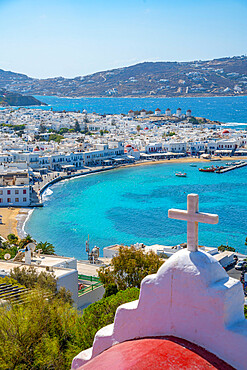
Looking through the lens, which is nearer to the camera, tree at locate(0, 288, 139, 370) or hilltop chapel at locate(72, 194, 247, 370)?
hilltop chapel at locate(72, 194, 247, 370)

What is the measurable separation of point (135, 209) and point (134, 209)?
0.08 metres

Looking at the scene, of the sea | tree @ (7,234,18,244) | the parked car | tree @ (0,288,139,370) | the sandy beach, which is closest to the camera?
tree @ (0,288,139,370)

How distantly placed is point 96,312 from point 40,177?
4687 cm

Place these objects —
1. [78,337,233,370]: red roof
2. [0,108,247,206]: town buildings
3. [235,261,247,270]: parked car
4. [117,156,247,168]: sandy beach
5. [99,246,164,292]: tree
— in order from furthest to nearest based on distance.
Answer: [117,156,247,168]: sandy beach < [0,108,247,206]: town buildings < [235,261,247,270]: parked car < [99,246,164,292]: tree < [78,337,233,370]: red roof

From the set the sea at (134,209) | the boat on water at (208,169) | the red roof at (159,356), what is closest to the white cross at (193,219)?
the red roof at (159,356)

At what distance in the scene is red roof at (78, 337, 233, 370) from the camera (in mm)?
4742

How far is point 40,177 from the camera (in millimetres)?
56688

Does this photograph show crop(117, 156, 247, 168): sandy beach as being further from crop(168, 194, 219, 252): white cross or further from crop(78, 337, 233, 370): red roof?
crop(78, 337, 233, 370): red roof

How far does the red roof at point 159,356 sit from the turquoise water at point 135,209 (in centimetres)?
2382

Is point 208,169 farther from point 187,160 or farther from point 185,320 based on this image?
point 185,320

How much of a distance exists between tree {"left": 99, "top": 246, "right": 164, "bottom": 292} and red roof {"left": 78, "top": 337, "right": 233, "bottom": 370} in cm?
956

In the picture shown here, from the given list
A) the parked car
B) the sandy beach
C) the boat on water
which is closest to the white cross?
the parked car

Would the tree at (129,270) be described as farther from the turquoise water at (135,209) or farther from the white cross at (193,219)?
the turquoise water at (135,209)

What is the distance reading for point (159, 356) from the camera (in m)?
4.90
